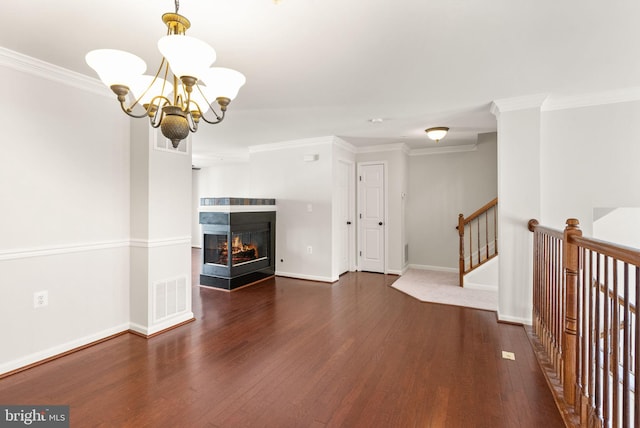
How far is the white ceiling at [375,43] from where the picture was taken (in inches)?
70.5

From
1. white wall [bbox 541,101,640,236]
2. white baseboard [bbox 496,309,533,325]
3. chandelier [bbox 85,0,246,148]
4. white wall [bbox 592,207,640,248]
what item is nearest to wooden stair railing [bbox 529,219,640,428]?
white baseboard [bbox 496,309,533,325]

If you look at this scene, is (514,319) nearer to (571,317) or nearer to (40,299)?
(571,317)

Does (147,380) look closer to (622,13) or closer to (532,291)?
(532,291)

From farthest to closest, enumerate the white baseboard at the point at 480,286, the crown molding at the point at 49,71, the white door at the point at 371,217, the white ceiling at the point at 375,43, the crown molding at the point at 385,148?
the white door at the point at 371,217 < the crown molding at the point at 385,148 < the white baseboard at the point at 480,286 < the crown molding at the point at 49,71 < the white ceiling at the point at 375,43

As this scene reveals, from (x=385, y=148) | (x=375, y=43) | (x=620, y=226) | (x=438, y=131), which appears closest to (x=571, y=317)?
(x=620, y=226)

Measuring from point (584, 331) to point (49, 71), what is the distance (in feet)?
13.7

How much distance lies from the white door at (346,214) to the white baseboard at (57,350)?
3376 millimetres

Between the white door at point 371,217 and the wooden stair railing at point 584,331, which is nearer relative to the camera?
the wooden stair railing at point 584,331

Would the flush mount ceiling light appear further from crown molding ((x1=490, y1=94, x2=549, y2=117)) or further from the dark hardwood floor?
the dark hardwood floor

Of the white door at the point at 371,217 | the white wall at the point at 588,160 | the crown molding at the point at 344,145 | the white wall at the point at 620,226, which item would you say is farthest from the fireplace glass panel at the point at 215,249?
the white wall at the point at 620,226

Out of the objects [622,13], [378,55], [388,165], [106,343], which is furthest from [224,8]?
[388,165]

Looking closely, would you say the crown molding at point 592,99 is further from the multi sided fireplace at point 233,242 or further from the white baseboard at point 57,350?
the white baseboard at point 57,350

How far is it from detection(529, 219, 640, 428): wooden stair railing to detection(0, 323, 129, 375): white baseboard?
11.7ft

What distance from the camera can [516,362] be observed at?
2453 mm
